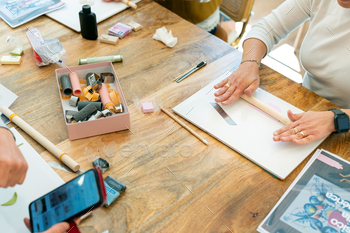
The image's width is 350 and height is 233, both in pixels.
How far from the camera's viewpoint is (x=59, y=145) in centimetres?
81

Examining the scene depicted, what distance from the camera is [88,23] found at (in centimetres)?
111

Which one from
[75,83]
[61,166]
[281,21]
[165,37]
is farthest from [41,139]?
[281,21]

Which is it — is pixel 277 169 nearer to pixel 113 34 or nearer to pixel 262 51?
pixel 262 51

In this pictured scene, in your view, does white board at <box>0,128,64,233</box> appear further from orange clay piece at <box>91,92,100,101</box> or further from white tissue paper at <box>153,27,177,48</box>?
white tissue paper at <box>153,27,177,48</box>

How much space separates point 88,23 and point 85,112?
0.46 metres

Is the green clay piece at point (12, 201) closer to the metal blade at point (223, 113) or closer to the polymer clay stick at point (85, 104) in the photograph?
the polymer clay stick at point (85, 104)

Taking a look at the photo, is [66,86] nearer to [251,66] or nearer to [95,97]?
[95,97]

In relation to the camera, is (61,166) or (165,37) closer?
(61,166)

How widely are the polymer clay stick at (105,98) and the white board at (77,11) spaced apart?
1.42 ft

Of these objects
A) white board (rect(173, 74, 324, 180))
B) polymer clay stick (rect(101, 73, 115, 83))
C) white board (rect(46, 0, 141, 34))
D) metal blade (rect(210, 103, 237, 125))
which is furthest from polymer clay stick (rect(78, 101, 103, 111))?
white board (rect(46, 0, 141, 34))

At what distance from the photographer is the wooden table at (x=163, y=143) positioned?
2.26 feet

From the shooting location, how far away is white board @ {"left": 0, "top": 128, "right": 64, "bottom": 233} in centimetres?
65

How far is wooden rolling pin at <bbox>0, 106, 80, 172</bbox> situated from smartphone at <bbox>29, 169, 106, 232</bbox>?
144 millimetres

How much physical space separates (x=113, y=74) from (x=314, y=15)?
806 millimetres
